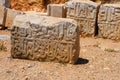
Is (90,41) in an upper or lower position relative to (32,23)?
lower

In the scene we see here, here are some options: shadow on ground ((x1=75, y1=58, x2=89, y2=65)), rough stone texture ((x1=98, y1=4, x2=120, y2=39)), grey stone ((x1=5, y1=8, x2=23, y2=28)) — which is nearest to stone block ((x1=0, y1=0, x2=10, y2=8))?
grey stone ((x1=5, y1=8, x2=23, y2=28))

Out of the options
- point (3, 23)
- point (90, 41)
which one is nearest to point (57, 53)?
point (90, 41)

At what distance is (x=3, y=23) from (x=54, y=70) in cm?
434

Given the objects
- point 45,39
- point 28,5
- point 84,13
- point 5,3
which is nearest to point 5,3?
point 5,3

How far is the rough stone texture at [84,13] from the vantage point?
10461 mm

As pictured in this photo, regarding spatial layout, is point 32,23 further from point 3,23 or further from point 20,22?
point 3,23

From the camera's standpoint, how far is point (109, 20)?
34.2 ft

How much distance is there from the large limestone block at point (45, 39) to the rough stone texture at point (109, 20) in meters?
2.83

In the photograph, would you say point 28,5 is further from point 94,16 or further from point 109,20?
point 109,20

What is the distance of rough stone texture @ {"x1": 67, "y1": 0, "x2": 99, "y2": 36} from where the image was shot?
10.5 meters

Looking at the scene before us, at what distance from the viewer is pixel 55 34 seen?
7.67 m

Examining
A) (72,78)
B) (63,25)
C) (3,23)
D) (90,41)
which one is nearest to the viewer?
(72,78)

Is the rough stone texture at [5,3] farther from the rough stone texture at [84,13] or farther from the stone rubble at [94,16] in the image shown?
the rough stone texture at [84,13]

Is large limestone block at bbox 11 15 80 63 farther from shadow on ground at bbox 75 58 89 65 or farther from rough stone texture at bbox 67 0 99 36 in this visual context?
rough stone texture at bbox 67 0 99 36
